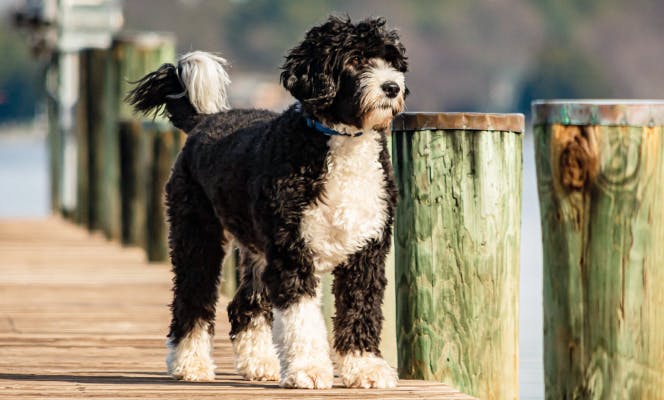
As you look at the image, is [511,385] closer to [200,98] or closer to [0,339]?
[200,98]

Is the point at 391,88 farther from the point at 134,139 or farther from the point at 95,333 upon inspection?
the point at 134,139

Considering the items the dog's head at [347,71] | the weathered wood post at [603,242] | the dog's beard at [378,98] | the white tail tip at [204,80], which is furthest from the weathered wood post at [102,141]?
the weathered wood post at [603,242]

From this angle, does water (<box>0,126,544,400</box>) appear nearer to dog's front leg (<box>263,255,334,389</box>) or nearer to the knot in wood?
dog's front leg (<box>263,255,334,389</box>)

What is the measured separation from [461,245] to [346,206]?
552 mm

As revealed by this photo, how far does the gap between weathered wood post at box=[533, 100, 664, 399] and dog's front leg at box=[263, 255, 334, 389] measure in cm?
90

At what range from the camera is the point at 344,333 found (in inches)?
229

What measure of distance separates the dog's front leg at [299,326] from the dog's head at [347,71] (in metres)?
0.63

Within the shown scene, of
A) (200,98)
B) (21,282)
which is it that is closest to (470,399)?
(200,98)

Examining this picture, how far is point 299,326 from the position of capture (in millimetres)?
5641

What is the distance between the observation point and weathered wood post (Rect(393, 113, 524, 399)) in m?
5.88

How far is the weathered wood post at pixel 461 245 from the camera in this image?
5.88 m

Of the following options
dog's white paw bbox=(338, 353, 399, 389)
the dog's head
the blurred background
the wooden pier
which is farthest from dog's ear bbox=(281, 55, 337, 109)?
the blurred background

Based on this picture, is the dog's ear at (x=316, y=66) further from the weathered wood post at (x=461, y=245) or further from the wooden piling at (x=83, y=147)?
the wooden piling at (x=83, y=147)

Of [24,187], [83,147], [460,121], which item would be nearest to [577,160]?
[460,121]
